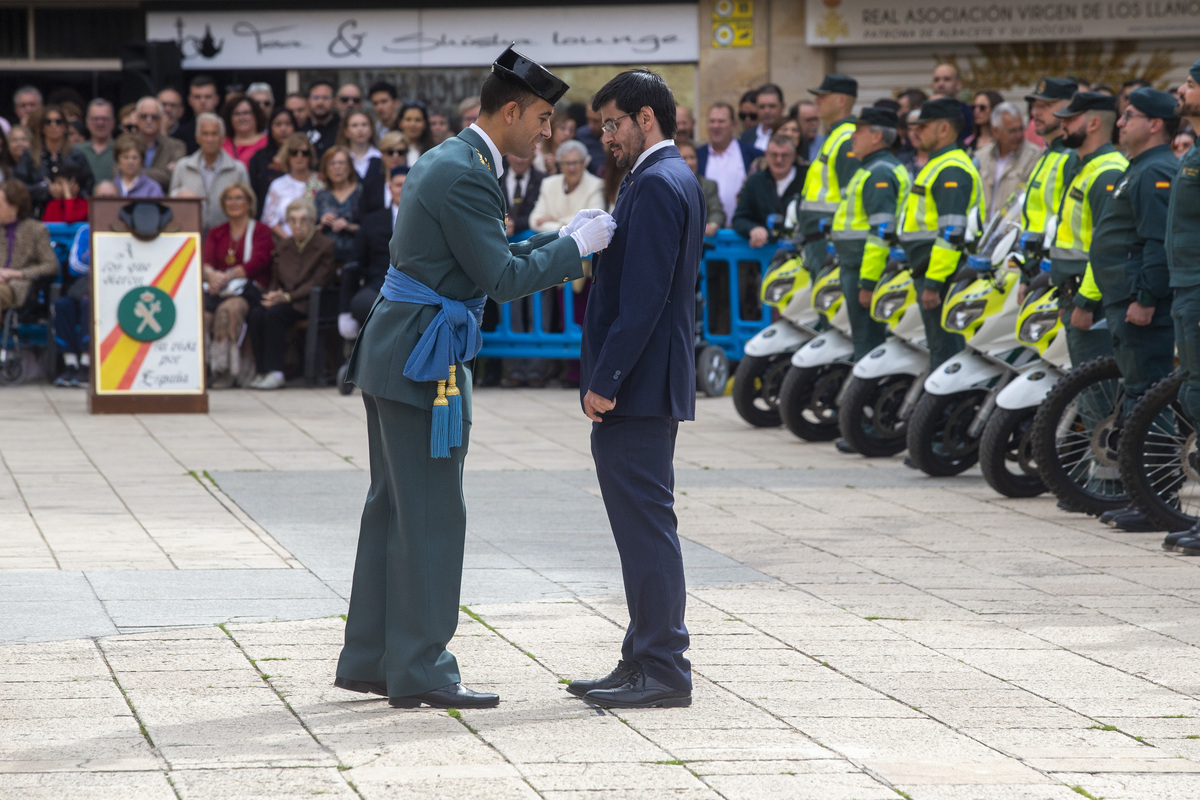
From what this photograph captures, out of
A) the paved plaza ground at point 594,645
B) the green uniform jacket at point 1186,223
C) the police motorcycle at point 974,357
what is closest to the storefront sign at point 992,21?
the police motorcycle at point 974,357

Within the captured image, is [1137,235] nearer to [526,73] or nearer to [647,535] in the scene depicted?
[647,535]

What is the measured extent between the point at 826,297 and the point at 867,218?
70 centimetres

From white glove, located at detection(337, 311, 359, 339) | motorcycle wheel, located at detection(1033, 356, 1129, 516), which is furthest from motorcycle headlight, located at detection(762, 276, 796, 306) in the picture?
white glove, located at detection(337, 311, 359, 339)

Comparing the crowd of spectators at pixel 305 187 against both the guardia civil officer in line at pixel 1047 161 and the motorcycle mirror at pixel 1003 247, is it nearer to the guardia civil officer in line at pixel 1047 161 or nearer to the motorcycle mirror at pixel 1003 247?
the motorcycle mirror at pixel 1003 247

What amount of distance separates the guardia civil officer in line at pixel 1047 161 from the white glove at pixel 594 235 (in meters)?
4.54

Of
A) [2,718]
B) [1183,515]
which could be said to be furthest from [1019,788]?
[1183,515]

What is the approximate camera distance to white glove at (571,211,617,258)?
4.82 m

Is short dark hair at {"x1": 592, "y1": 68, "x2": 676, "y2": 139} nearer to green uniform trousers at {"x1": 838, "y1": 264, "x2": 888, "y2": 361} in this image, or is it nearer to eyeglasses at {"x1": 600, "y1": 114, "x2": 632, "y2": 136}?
eyeglasses at {"x1": 600, "y1": 114, "x2": 632, "y2": 136}

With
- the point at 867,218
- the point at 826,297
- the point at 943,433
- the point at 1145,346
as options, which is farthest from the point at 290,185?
the point at 1145,346

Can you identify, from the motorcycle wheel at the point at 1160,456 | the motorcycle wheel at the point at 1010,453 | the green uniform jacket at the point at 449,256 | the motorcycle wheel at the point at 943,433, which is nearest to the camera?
the green uniform jacket at the point at 449,256

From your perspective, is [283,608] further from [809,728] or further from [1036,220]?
[1036,220]

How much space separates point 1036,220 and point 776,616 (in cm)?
371

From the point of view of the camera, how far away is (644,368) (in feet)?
16.1

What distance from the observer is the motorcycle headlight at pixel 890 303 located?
10.3 meters
